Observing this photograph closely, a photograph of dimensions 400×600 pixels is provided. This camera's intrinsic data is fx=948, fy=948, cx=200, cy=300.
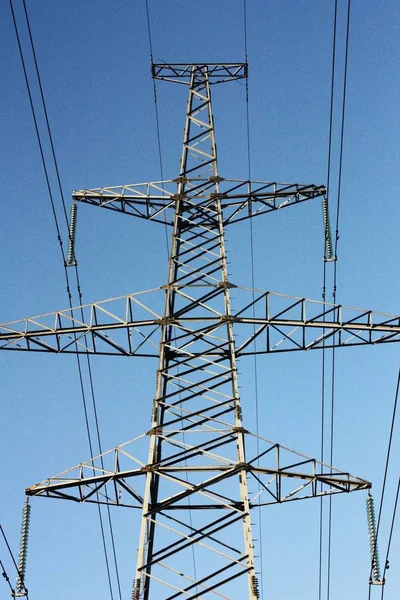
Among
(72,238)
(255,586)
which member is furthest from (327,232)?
(255,586)

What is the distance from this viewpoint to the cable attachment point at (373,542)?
62.5 ft

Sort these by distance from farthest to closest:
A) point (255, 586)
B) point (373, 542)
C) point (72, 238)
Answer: point (72, 238), point (373, 542), point (255, 586)

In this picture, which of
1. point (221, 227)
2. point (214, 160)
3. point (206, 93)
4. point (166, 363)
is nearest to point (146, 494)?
point (166, 363)

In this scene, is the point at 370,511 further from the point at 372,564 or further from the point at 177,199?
the point at 177,199

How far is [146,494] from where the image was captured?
718 inches

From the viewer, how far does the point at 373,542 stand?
63.2 feet

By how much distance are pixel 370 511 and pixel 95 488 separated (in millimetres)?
5642

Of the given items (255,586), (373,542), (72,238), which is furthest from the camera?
(72,238)

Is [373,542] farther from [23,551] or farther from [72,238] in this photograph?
[72,238]

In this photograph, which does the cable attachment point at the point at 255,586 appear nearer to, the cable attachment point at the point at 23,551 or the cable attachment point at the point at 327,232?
the cable attachment point at the point at 23,551

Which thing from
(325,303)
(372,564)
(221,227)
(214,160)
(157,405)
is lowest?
(372,564)

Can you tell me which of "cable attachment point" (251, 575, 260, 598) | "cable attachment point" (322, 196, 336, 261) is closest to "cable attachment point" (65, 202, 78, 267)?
"cable attachment point" (322, 196, 336, 261)

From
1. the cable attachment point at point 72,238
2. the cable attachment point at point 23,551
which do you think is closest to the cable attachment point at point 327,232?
the cable attachment point at point 72,238

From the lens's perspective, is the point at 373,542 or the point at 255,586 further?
the point at 373,542
